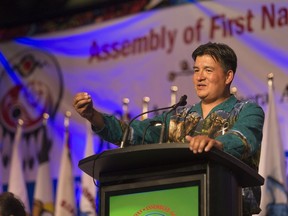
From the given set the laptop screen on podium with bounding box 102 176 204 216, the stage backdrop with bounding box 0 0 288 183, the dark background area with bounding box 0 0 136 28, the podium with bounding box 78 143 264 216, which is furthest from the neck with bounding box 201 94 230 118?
the dark background area with bounding box 0 0 136 28

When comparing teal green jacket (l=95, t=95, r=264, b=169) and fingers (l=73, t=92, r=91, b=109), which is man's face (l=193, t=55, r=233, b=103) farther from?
fingers (l=73, t=92, r=91, b=109)

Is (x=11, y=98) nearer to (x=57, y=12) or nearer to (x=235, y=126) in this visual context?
(x=57, y=12)

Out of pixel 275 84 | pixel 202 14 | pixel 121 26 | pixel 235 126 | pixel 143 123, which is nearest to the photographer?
pixel 235 126

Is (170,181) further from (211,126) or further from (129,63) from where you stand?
(129,63)

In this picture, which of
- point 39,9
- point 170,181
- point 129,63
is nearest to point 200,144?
point 170,181

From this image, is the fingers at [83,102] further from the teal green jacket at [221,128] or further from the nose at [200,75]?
the nose at [200,75]

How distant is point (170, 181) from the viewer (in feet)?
7.61

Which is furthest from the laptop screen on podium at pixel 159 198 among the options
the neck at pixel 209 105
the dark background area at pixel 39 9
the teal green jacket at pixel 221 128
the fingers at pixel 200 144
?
the dark background area at pixel 39 9

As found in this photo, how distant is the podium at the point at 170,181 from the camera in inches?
88.5

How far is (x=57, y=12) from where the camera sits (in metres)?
7.02

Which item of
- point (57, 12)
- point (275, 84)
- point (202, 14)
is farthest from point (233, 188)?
point (57, 12)

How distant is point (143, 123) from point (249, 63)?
Answer: 120 inches

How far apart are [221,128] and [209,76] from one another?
8.2 inches

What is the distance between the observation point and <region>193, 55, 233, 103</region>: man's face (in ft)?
9.16
